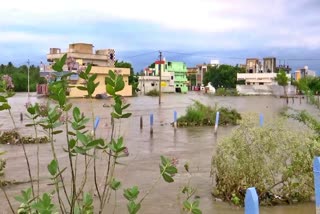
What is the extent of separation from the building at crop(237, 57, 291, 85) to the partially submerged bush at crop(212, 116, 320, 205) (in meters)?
93.3

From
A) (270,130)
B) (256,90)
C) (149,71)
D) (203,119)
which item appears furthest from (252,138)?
(149,71)

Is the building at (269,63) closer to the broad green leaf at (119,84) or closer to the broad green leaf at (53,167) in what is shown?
the broad green leaf at (119,84)

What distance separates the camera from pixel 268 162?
7.76 m

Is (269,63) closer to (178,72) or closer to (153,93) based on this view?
(178,72)

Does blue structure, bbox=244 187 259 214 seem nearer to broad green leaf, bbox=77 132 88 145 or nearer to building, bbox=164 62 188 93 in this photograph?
broad green leaf, bbox=77 132 88 145

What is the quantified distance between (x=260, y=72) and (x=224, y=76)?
884 centimetres

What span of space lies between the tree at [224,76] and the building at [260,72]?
369 cm

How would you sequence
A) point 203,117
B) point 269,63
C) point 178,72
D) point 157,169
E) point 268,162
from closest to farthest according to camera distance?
1. point 268,162
2. point 157,169
3. point 203,117
4. point 178,72
5. point 269,63

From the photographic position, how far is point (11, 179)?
10305mm

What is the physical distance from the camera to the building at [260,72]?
104037mm

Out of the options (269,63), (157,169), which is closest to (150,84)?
(269,63)

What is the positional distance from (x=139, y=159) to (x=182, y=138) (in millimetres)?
6149

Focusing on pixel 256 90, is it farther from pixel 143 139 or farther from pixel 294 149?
→ pixel 294 149

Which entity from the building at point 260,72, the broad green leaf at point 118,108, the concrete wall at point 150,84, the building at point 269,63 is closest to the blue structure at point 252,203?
the broad green leaf at point 118,108
